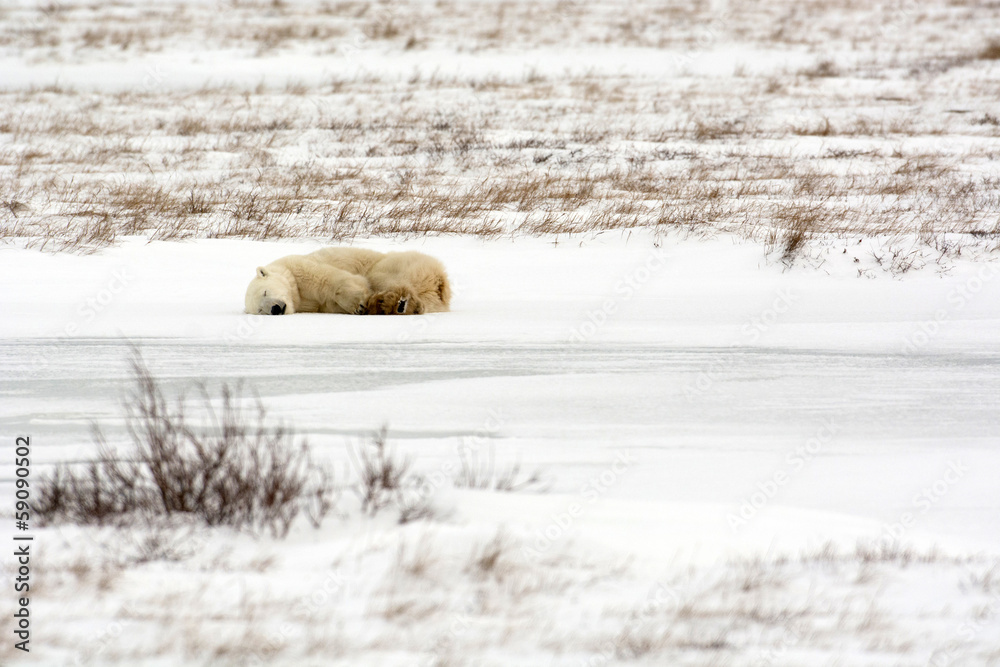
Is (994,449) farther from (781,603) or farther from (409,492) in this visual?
(409,492)

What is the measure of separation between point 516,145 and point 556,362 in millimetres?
9277

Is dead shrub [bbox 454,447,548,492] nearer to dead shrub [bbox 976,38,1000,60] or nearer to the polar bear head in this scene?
the polar bear head

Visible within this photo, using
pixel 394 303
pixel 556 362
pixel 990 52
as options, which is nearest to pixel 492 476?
pixel 556 362

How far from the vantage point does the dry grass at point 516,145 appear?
36.4 feet

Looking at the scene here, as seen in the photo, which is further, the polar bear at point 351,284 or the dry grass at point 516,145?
the dry grass at point 516,145

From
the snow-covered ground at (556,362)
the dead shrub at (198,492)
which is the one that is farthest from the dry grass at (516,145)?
the dead shrub at (198,492)

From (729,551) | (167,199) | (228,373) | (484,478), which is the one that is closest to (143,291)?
(228,373)

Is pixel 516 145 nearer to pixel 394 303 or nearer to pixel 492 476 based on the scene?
pixel 394 303

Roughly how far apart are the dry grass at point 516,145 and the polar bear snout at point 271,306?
9.74 feet

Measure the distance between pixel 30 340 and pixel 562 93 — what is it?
15217mm

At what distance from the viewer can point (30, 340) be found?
283 inches

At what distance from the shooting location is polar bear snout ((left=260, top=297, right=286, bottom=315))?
755 cm

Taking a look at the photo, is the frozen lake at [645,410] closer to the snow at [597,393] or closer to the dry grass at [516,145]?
the snow at [597,393]

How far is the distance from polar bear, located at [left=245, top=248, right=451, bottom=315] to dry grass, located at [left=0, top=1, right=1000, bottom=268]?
2.80m
